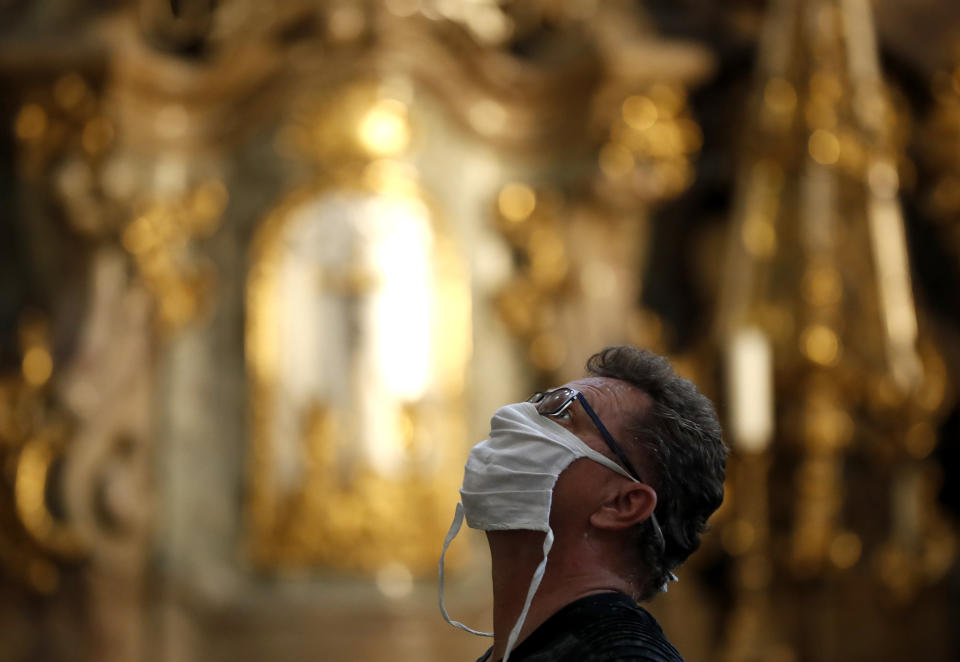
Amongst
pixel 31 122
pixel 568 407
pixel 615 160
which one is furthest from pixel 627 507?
pixel 31 122

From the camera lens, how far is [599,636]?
165 centimetres

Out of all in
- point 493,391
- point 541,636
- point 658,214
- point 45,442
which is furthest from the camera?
point 658,214

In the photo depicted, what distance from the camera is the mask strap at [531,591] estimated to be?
170 cm

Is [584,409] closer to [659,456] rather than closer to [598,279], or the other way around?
[659,456]

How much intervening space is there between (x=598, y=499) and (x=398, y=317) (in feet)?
13.9

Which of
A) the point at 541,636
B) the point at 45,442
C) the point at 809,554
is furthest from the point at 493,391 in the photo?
the point at 541,636

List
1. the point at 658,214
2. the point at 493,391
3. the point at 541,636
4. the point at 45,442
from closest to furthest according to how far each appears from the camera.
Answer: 1. the point at 541,636
2. the point at 45,442
3. the point at 493,391
4. the point at 658,214

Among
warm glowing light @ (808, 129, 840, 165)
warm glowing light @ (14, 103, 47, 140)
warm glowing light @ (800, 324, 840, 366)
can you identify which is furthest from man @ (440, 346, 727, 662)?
warm glowing light @ (14, 103, 47, 140)

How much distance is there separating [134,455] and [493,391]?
1567mm

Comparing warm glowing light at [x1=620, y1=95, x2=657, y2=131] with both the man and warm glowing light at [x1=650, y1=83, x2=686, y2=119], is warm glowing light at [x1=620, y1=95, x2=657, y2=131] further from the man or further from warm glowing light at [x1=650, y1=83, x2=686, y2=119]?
the man

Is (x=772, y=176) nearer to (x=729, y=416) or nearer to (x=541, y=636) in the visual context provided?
(x=729, y=416)

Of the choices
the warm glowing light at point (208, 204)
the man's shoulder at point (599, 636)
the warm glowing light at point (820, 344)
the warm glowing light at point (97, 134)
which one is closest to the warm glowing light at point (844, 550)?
the warm glowing light at point (820, 344)

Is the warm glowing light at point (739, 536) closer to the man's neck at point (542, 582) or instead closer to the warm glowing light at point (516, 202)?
the warm glowing light at point (516, 202)

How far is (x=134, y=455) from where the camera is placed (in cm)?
586
